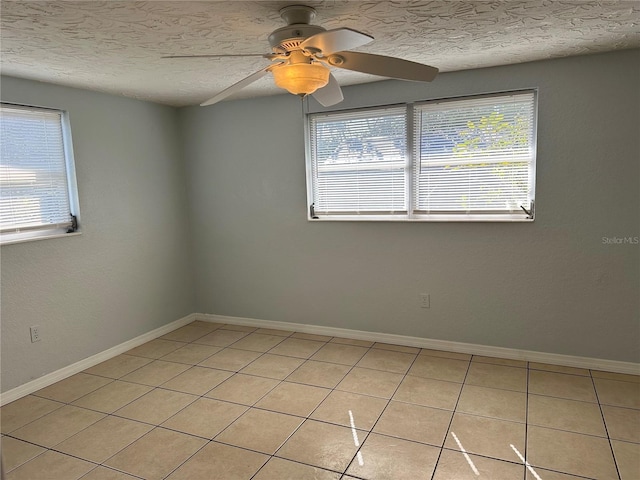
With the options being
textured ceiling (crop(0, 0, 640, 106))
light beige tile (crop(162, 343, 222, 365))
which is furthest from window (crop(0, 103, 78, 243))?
light beige tile (crop(162, 343, 222, 365))

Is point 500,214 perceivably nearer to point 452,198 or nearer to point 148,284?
point 452,198

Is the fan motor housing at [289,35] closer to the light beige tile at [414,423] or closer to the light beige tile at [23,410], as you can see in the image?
the light beige tile at [414,423]

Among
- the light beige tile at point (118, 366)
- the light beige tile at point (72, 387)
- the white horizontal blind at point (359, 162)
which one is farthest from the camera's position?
the white horizontal blind at point (359, 162)

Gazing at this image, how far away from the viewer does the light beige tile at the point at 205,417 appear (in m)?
2.55

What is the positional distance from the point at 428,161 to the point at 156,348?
109 inches

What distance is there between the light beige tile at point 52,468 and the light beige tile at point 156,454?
14 cm

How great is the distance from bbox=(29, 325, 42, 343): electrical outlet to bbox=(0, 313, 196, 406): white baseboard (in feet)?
0.91

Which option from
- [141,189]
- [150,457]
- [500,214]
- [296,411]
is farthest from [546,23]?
[141,189]

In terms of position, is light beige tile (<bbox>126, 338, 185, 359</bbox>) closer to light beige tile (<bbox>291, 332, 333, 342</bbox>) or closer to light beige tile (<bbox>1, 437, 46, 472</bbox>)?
light beige tile (<bbox>291, 332, 333, 342</bbox>)

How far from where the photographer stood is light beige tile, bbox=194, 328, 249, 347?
3938 millimetres

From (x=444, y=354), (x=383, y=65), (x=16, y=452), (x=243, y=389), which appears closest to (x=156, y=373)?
(x=243, y=389)

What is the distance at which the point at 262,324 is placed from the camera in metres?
4.31

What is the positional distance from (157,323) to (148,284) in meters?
0.39

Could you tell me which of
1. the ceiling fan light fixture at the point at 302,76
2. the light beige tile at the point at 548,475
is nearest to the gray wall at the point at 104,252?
the ceiling fan light fixture at the point at 302,76
